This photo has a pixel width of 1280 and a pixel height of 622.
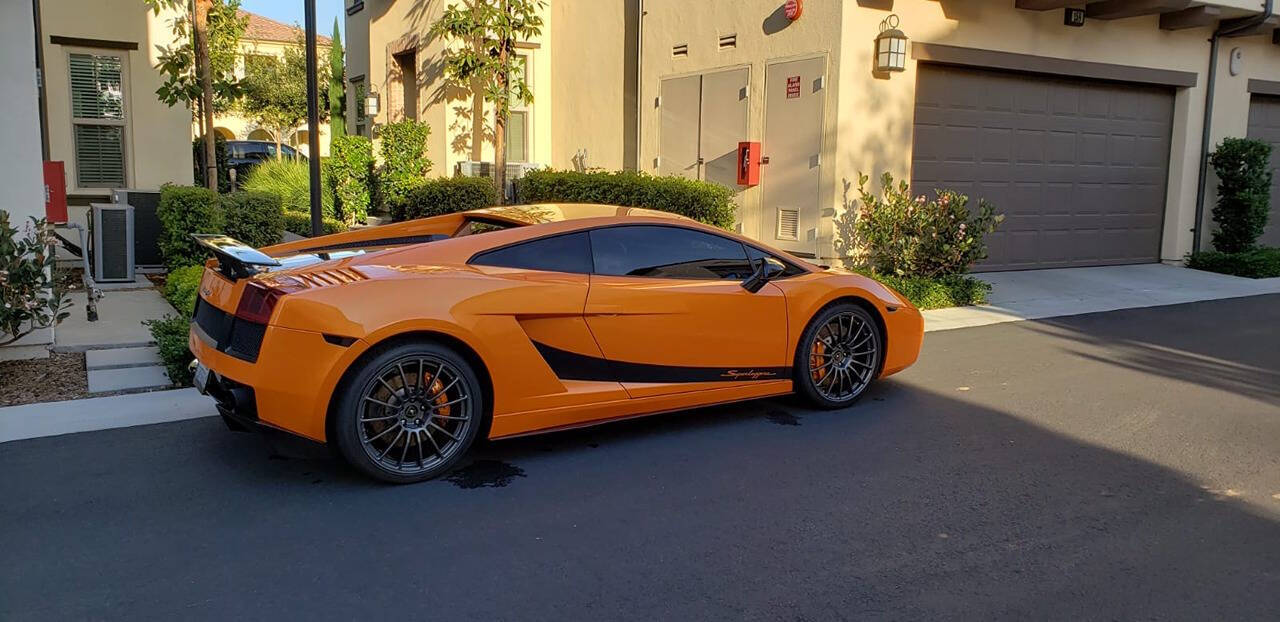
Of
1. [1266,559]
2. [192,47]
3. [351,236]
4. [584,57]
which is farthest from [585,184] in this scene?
[1266,559]

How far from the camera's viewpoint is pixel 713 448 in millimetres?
5355

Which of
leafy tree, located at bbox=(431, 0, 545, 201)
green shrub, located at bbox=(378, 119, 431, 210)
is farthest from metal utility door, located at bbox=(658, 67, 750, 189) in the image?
green shrub, located at bbox=(378, 119, 431, 210)

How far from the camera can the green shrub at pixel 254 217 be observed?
9.87 meters

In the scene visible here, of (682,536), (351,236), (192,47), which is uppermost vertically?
(192,47)

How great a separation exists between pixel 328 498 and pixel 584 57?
12.1 m

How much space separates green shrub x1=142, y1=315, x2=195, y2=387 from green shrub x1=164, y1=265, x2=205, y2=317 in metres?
0.19

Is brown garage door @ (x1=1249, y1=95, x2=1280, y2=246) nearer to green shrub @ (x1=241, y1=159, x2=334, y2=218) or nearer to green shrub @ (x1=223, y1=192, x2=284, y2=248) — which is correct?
green shrub @ (x1=223, y1=192, x2=284, y2=248)

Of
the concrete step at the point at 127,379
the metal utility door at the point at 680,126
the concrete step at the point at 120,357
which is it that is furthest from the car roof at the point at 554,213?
the metal utility door at the point at 680,126

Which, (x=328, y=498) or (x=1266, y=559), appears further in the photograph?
(x=328, y=498)

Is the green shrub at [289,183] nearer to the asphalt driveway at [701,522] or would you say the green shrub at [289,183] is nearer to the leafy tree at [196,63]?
the leafy tree at [196,63]

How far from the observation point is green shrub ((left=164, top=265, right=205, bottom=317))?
7617mm

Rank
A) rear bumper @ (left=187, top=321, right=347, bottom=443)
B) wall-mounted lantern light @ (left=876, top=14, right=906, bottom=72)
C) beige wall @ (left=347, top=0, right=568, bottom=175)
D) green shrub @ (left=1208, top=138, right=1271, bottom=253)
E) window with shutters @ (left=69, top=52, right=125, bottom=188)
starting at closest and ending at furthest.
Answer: rear bumper @ (left=187, top=321, right=347, bottom=443), wall-mounted lantern light @ (left=876, top=14, right=906, bottom=72), window with shutters @ (left=69, top=52, right=125, bottom=188), green shrub @ (left=1208, top=138, right=1271, bottom=253), beige wall @ (left=347, top=0, right=568, bottom=175)

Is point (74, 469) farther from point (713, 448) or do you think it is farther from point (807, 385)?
point (807, 385)

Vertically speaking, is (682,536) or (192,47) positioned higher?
(192,47)
